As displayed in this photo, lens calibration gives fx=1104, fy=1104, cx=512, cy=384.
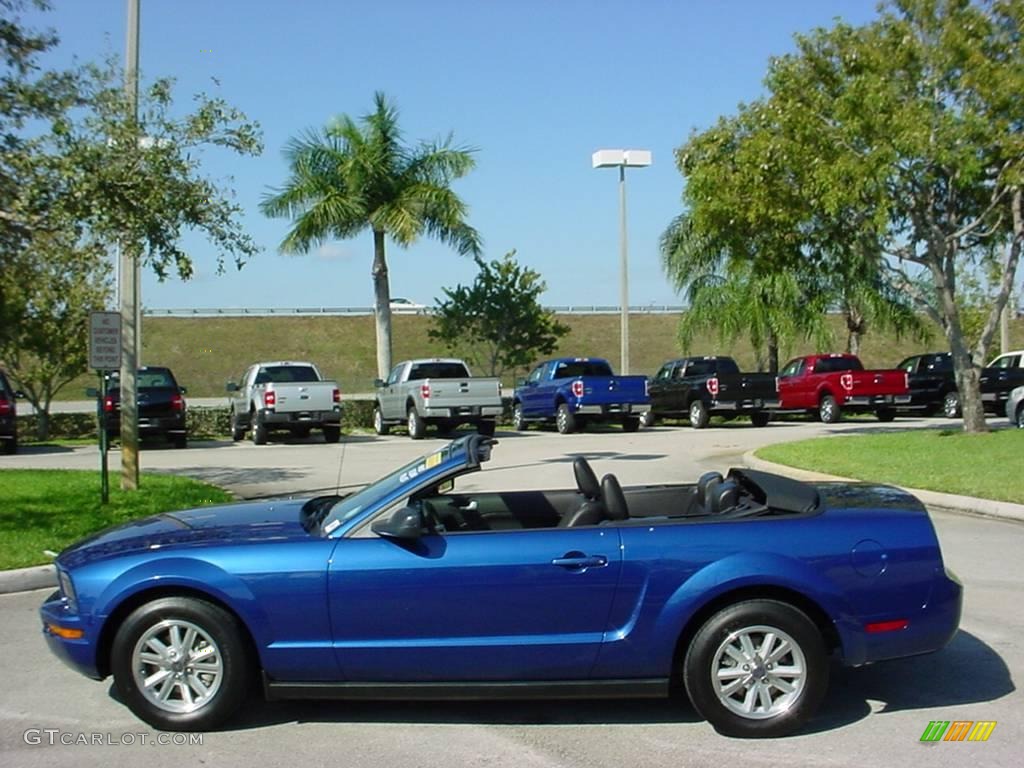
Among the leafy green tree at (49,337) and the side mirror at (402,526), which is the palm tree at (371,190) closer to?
the leafy green tree at (49,337)

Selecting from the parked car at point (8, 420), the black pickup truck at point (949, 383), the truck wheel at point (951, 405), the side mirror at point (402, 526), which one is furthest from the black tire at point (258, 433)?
the side mirror at point (402, 526)

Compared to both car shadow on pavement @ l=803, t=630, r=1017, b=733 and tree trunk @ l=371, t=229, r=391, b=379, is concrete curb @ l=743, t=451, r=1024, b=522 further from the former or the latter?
tree trunk @ l=371, t=229, r=391, b=379

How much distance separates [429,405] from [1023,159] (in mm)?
13511

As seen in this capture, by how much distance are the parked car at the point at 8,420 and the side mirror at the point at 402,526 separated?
20.0 meters

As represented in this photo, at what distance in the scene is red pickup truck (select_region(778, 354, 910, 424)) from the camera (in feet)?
94.8

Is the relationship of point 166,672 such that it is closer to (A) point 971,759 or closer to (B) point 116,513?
(A) point 971,759

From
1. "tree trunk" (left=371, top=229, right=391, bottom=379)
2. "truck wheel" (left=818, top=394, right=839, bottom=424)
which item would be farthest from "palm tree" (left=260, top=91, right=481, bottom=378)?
"truck wheel" (left=818, top=394, right=839, bottom=424)

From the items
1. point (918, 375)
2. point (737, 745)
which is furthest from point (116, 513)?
point (918, 375)

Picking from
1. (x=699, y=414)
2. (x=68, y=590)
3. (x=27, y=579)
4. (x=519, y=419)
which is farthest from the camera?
(x=519, y=419)

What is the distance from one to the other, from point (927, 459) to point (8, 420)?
18.0 m

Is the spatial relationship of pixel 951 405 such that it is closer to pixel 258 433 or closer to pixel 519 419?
pixel 519 419

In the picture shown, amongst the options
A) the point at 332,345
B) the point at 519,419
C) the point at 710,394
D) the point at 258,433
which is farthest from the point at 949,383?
the point at 332,345

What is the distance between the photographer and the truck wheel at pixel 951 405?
30.5 m

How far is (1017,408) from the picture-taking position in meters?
22.5
